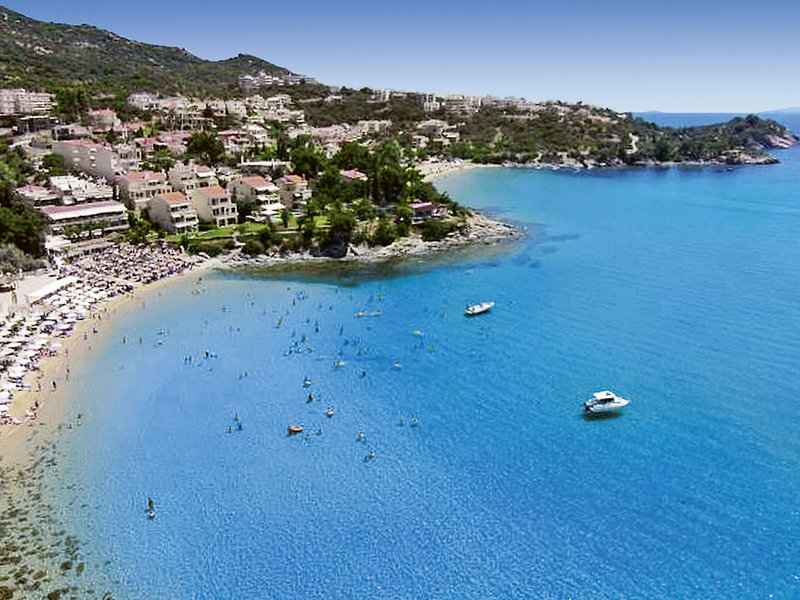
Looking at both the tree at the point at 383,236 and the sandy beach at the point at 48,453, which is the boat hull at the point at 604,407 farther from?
the tree at the point at 383,236

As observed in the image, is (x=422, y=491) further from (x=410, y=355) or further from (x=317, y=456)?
(x=410, y=355)

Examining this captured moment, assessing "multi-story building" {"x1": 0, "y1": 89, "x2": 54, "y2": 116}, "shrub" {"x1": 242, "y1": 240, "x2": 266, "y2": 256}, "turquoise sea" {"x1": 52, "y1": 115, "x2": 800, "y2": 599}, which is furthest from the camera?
"multi-story building" {"x1": 0, "y1": 89, "x2": 54, "y2": 116}

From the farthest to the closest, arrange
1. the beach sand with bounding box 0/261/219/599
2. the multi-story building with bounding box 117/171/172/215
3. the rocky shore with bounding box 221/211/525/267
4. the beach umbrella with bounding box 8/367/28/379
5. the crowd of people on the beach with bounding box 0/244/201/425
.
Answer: the multi-story building with bounding box 117/171/172/215 → the rocky shore with bounding box 221/211/525/267 → the crowd of people on the beach with bounding box 0/244/201/425 → the beach umbrella with bounding box 8/367/28/379 → the beach sand with bounding box 0/261/219/599

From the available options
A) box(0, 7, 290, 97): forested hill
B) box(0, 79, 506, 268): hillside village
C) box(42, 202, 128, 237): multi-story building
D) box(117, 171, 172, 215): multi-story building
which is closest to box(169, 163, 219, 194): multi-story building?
box(0, 79, 506, 268): hillside village

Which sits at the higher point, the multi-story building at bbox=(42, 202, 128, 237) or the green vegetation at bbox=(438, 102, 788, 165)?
the green vegetation at bbox=(438, 102, 788, 165)

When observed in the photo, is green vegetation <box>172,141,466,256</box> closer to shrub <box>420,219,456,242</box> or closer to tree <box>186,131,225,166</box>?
shrub <box>420,219,456,242</box>

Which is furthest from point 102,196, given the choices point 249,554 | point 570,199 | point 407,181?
point 570,199
